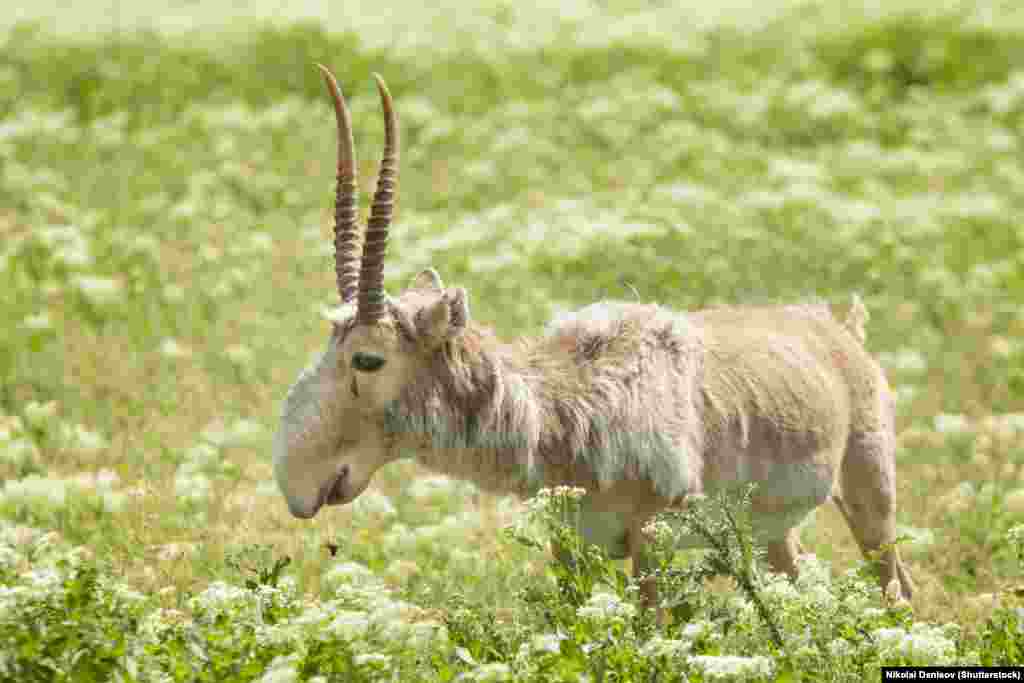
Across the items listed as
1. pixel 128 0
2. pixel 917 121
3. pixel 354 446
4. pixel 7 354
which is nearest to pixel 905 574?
pixel 354 446

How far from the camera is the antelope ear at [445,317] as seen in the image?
17.6 ft

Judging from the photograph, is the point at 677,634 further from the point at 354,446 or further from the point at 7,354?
the point at 7,354

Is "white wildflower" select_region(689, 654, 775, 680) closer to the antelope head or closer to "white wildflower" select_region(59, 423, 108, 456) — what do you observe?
the antelope head

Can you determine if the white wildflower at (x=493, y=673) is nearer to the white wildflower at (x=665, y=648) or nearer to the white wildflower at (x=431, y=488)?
the white wildflower at (x=665, y=648)

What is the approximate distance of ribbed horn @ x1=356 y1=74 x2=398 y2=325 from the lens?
17.4 ft

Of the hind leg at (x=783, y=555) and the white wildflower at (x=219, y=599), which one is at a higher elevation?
the white wildflower at (x=219, y=599)

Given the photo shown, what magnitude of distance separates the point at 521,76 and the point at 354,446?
→ 12044mm

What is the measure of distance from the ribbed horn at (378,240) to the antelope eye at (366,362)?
122mm

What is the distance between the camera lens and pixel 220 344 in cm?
1031

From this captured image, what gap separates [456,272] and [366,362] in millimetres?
5942

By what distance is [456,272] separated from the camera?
11.2 metres

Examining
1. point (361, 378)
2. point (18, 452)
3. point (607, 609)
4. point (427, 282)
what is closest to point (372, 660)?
point (607, 609)

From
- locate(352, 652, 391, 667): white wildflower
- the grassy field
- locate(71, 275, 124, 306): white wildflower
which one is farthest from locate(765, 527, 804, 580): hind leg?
locate(71, 275, 124, 306): white wildflower

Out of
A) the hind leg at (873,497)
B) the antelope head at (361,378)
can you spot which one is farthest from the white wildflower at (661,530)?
the hind leg at (873,497)
